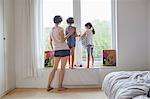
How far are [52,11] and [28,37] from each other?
837 mm

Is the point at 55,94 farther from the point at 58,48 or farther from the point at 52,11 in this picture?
the point at 52,11

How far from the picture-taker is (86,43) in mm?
5418

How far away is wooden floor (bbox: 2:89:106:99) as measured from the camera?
4.47 m

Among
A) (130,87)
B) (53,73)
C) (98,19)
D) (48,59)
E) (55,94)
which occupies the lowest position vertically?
(55,94)

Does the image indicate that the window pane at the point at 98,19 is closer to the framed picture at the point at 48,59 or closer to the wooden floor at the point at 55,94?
the framed picture at the point at 48,59

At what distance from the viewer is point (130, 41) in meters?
5.41

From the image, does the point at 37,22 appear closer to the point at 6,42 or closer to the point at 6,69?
the point at 6,42

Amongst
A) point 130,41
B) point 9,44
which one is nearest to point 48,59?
point 9,44

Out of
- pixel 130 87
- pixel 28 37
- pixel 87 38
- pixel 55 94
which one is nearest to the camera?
pixel 130 87

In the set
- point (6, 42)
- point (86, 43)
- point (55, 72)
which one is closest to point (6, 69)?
point (6, 42)

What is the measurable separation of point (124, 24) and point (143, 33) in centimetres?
45

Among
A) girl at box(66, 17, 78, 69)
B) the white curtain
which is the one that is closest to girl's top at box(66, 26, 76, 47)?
girl at box(66, 17, 78, 69)

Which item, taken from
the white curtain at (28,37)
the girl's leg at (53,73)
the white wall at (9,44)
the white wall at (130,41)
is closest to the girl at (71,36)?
the girl's leg at (53,73)

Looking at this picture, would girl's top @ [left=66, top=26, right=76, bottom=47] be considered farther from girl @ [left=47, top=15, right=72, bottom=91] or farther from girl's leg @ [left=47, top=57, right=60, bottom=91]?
girl's leg @ [left=47, top=57, right=60, bottom=91]
